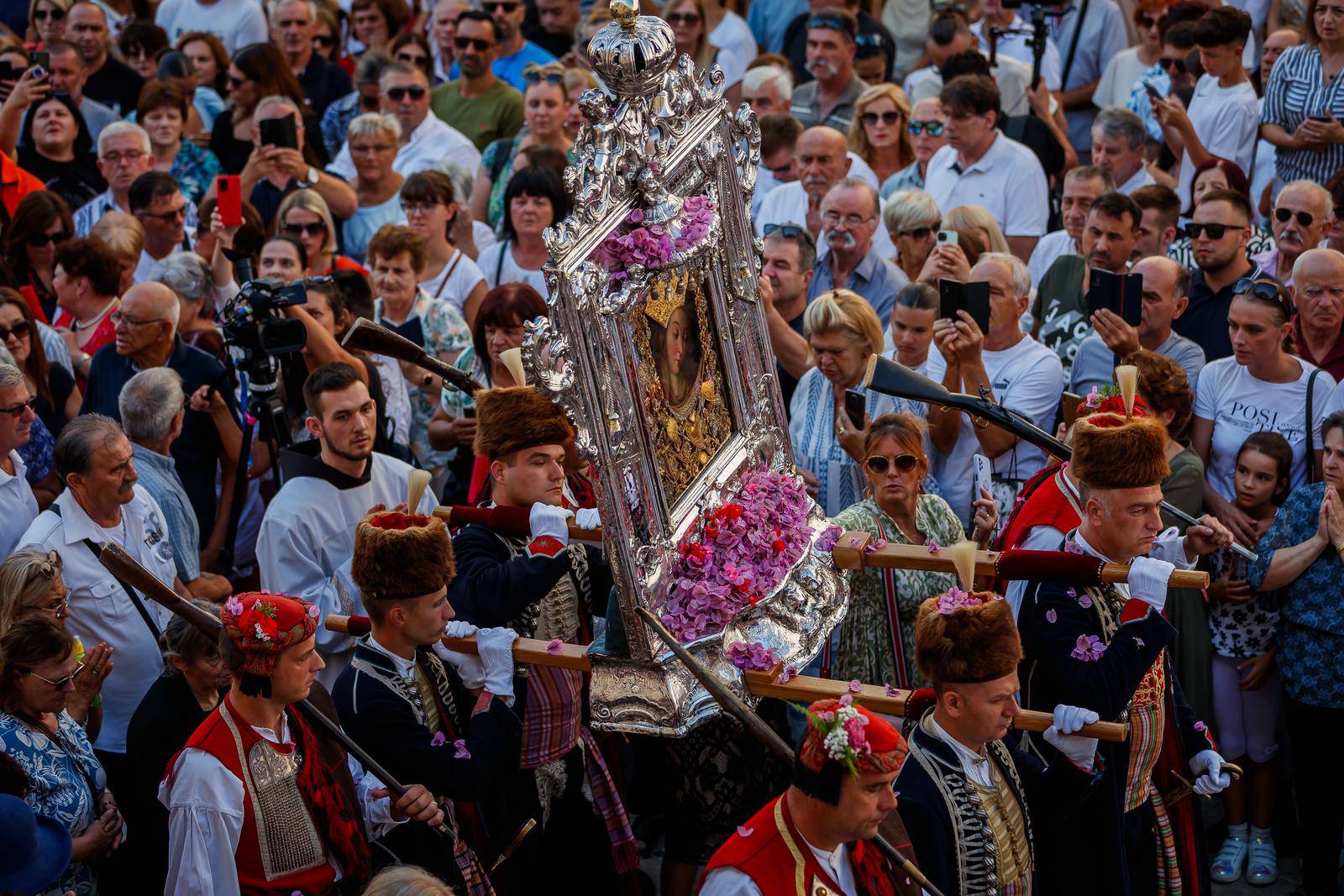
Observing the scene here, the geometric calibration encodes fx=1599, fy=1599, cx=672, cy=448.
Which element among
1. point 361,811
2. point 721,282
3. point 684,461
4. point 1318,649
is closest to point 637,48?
point 721,282

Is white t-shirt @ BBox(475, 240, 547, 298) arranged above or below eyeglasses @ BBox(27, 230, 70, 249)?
below

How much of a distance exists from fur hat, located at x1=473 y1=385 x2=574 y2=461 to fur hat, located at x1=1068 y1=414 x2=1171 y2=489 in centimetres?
169

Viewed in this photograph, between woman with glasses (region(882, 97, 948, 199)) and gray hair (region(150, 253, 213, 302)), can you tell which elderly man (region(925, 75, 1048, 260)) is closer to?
woman with glasses (region(882, 97, 948, 199))

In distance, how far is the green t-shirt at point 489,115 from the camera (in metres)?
12.1

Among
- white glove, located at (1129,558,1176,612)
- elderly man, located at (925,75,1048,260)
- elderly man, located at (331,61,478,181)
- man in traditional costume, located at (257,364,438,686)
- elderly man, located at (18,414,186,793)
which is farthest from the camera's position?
elderly man, located at (331,61,478,181)

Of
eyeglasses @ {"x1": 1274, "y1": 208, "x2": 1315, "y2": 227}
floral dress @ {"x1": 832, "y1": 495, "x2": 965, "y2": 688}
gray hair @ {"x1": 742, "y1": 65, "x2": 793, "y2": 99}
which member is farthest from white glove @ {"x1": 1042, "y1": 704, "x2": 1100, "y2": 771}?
gray hair @ {"x1": 742, "y1": 65, "x2": 793, "y2": 99}

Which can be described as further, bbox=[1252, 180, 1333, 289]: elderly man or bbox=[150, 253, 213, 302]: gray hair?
bbox=[150, 253, 213, 302]: gray hair

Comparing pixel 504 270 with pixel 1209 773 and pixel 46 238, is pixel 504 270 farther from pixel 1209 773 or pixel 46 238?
pixel 1209 773

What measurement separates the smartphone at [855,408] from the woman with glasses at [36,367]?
3.58 meters

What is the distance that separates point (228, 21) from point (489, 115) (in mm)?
3275

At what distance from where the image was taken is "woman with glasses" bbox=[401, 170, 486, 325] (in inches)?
358

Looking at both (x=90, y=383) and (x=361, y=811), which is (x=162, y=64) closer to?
(x=90, y=383)

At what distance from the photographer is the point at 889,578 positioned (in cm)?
623

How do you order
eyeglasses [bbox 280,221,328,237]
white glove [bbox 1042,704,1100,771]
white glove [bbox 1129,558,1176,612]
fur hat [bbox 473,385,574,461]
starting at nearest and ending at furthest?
white glove [bbox 1042,704,1100,771] < white glove [bbox 1129,558,1176,612] < fur hat [bbox 473,385,574,461] < eyeglasses [bbox 280,221,328,237]
